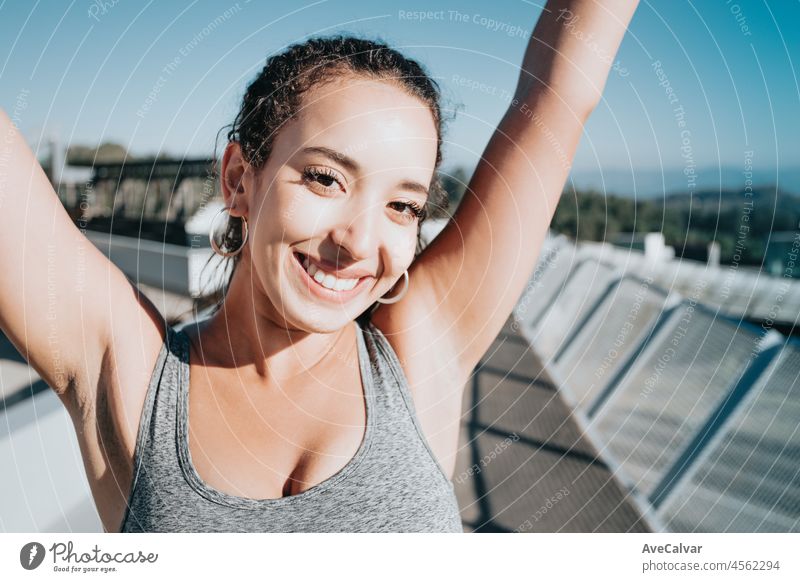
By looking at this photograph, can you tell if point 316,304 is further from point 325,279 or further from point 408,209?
point 408,209

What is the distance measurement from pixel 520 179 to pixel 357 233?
19 centimetres

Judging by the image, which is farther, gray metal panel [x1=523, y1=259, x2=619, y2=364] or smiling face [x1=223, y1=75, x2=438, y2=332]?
gray metal panel [x1=523, y1=259, x2=619, y2=364]

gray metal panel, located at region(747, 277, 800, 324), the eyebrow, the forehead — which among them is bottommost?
gray metal panel, located at region(747, 277, 800, 324)

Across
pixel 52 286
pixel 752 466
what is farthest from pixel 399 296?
pixel 752 466

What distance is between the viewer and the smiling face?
60cm

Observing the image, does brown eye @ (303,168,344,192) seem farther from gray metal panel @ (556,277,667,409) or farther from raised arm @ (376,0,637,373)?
gray metal panel @ (556,277,667,409)

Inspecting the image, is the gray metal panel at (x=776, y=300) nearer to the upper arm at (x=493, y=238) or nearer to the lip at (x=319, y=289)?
the upper arm at (x=493, y=238)

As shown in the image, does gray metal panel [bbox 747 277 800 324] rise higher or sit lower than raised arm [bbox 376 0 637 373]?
lower

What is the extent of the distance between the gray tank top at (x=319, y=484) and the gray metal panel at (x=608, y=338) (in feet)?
3.68

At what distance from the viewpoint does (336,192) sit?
2.00 ft

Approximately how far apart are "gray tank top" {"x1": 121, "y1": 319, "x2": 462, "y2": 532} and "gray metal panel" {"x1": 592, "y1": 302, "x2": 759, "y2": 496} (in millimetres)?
759
